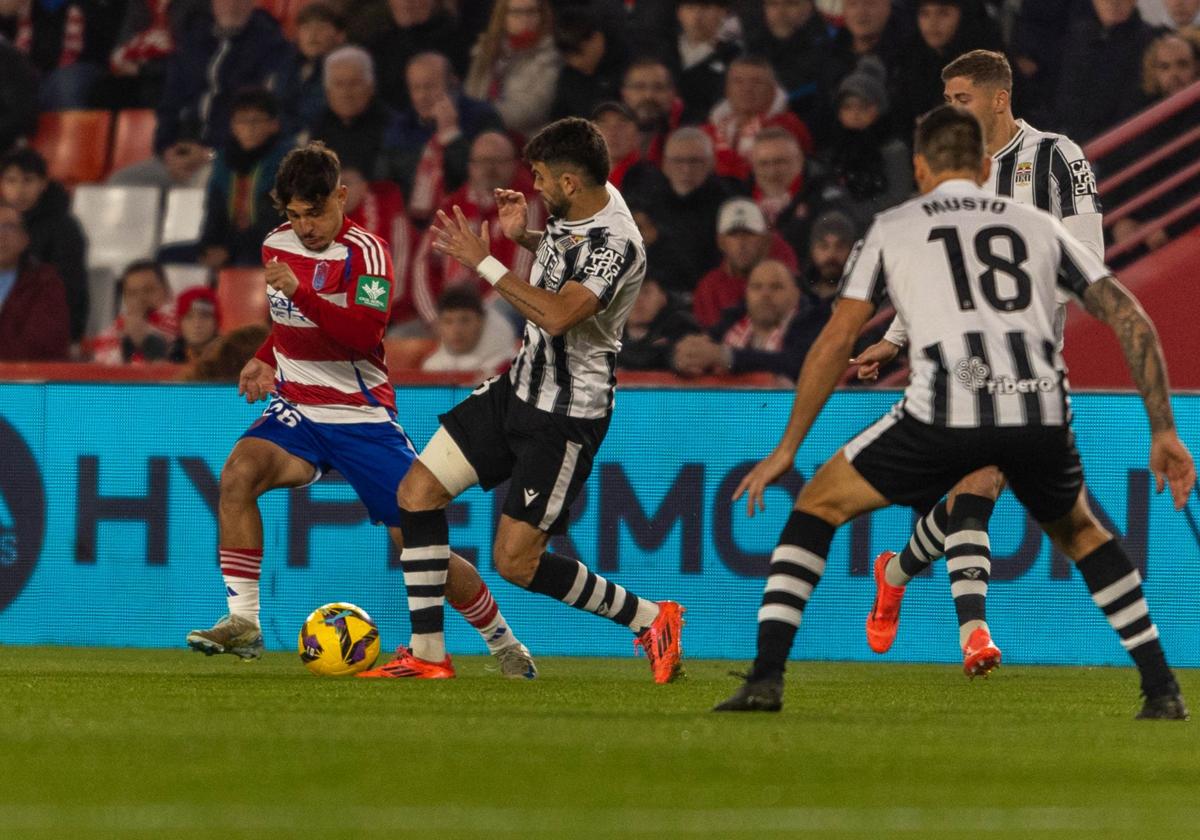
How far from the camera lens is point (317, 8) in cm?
1480

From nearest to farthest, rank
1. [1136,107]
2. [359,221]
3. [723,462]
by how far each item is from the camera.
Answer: [723,462] → [1136,107] → [359,221]

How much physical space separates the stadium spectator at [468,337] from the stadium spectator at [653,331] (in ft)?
2.38

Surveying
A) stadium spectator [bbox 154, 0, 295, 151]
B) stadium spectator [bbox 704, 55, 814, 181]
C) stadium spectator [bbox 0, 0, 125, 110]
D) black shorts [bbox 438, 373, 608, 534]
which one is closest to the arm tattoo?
black shorts [bbox 438, 373, 608, 534]

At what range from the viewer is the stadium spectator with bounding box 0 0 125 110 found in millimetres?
15766

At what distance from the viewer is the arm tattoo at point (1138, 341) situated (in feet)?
18.8

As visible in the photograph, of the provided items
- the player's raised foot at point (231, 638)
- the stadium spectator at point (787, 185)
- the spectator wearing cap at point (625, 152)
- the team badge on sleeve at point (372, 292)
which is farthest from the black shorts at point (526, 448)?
the spectator wearing cap at point (625, 152)

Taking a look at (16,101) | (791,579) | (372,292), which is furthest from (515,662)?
(16,101)

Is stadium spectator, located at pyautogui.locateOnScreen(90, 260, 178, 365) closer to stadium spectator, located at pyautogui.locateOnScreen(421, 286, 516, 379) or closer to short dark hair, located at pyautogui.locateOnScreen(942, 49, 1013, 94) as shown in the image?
stadium spectator, located at pyautogui.locateOnScreen(421, 286, 516, 379)

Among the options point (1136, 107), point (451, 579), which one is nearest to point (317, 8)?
point (1136, 107)

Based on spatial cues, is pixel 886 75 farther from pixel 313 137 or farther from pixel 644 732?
pixel 644 732

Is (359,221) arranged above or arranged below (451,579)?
above

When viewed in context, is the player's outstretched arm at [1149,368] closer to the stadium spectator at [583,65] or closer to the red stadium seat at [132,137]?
the stadium spectator at [583,65]

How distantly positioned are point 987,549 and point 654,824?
451 centimetres

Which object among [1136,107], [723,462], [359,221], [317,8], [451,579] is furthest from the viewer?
[317,8]
